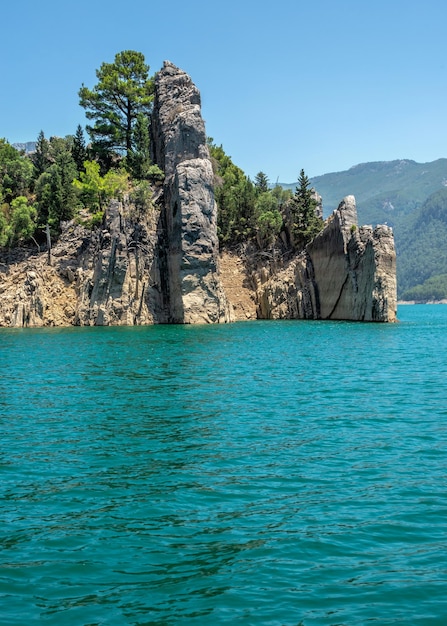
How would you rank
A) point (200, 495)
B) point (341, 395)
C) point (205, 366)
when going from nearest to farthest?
1. point (200, 495)
2. point (341, 395)
3. point (205, 366)

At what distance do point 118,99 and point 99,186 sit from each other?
15592 mm

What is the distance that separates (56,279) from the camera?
71.5 meters

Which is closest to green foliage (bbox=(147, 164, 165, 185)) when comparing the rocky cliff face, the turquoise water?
the rocky cliff face

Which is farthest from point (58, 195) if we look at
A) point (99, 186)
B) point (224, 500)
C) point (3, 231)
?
point (224, 500)

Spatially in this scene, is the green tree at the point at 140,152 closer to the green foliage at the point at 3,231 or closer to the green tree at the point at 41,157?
the green tree at the point at 41,157

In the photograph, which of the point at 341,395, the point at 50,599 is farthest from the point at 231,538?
the point at 341,395

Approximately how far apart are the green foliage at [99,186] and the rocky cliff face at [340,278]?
20074mm

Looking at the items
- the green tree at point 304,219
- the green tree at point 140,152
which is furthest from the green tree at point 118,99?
the green tree at point 304,219

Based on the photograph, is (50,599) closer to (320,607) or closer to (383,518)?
(320,607)

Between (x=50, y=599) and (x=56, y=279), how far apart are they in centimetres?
6387

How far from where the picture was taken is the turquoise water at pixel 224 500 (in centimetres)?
991

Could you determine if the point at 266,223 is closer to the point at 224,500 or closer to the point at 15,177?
the point at 15,177

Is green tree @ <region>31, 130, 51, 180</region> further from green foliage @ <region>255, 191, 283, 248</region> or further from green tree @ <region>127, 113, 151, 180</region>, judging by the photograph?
green foliage @ <region>255, 191, 283, 248</region>

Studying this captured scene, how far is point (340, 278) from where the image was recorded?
71062mm
